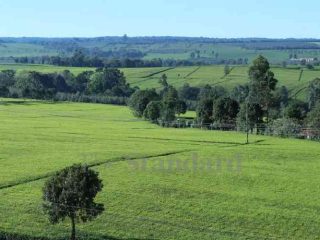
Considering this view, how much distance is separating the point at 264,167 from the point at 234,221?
72.4 feet

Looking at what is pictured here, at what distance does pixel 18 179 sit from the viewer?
51125 millimetres

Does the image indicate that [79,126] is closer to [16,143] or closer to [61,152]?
[16,143]

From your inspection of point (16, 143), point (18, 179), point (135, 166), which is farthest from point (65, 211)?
point (16, 143)

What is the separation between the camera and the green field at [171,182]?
1538 inches

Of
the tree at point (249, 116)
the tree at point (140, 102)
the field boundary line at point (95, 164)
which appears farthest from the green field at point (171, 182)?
the tree at point (140, 102)

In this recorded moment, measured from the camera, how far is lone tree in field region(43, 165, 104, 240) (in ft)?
121

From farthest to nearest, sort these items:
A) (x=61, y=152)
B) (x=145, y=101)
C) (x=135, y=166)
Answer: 1. (x=145, y=101)
2. (x=61, y=152)
3. (x=135, y=166)

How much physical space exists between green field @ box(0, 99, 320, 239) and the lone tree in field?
1.23 metres

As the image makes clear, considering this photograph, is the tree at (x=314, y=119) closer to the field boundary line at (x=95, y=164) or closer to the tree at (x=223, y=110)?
the tree at (x=223, y=110)

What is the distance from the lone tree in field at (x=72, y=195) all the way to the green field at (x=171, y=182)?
4.03 ft

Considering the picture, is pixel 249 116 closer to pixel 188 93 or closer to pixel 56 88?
pixel 188 93

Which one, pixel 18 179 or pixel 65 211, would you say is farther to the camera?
pixel 18 179

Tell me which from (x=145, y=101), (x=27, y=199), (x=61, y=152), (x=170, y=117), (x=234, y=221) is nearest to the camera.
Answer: (x=234, y=221)

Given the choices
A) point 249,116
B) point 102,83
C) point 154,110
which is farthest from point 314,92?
point 102,83
